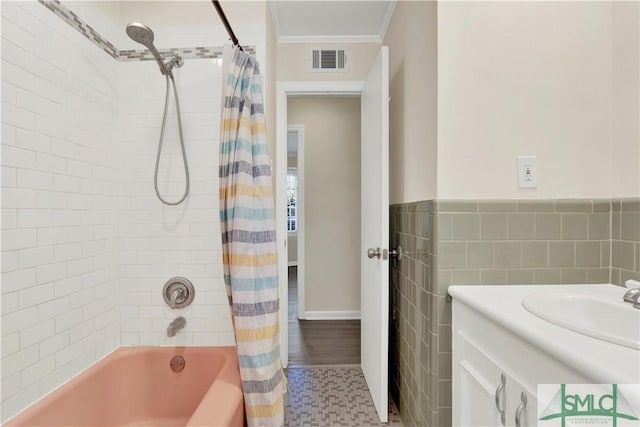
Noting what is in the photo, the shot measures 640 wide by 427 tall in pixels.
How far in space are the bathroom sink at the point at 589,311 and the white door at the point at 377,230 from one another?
2.61 feet

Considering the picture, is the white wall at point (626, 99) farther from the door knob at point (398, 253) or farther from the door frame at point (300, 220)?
the door frame at point (300, 220)

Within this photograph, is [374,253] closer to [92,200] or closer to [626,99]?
[626,99]

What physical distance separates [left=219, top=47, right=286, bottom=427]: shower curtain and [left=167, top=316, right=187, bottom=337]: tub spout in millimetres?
530

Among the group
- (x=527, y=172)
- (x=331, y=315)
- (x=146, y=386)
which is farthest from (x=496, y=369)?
(x=331, y=315)

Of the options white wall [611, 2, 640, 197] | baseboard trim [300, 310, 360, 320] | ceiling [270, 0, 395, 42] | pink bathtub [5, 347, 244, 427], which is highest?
ceiling [270, 0, 395, 42]

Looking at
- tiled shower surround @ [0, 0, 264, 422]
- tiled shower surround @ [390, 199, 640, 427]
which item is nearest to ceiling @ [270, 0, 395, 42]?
tiled shower surround @ [0, 0, 264, 422]

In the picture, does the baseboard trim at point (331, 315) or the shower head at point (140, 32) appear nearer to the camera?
the shower head at point (140, 32)

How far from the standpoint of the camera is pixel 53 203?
1.31 m

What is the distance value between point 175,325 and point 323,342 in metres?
1.45

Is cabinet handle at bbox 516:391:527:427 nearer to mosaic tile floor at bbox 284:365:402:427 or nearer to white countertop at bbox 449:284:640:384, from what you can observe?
white countertop at bbox 449:284:640:384

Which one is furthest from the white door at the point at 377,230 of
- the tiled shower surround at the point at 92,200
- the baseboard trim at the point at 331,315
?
the baseboard trim at the point at 331,315

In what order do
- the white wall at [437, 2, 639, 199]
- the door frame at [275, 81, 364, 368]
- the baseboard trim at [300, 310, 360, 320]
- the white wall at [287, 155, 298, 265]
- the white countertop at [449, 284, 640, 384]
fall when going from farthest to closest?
the white wall at [287, 155, 298, 265]
the baseboard trim at [300, 310, 360, 320]
the door frame at [275, 81, 364, 368]
the white wall at [437, 2, 639, 199]
the white countertop at [449, 284, 640, 384]

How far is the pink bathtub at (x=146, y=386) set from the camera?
1.38 m

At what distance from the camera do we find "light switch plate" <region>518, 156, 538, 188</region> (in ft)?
4.28
